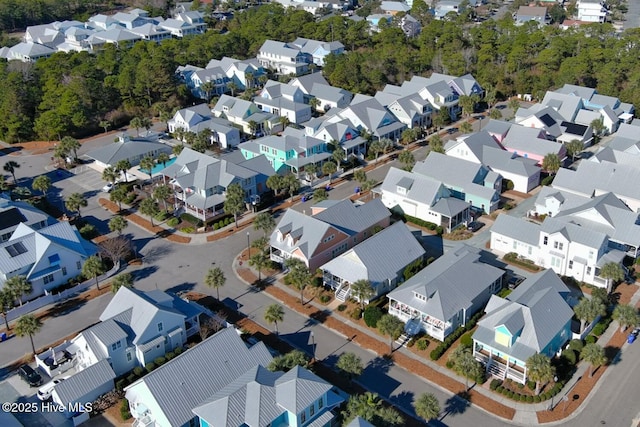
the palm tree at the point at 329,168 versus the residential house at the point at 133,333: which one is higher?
the palm tree at the point at 329,168

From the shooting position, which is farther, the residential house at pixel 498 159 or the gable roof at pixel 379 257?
the residential house at pixel 498 159

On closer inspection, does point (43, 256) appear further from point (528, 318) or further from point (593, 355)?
point (593, 355)

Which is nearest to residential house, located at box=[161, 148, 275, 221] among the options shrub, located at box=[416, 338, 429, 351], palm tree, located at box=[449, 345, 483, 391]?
shrub, located at box=[416, 338, 429, 351]

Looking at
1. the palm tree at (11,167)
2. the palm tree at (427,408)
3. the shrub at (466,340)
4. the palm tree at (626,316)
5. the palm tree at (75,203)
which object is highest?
the palm tree at (626,316)

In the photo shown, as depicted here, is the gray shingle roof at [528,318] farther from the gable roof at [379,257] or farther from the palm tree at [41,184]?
the palm tree at [41,184]

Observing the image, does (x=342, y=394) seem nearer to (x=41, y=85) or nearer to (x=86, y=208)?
(x=86, y=208)

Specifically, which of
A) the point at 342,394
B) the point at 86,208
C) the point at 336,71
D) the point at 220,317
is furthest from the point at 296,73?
the point at 342,394

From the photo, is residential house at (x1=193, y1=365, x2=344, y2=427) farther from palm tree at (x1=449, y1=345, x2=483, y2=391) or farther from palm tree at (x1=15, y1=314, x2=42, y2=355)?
palm tree at (x1=15, y1=314, x2=42, y2=355)

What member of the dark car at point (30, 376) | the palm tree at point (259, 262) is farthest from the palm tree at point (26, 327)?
the palm tree at point (259, 262)
